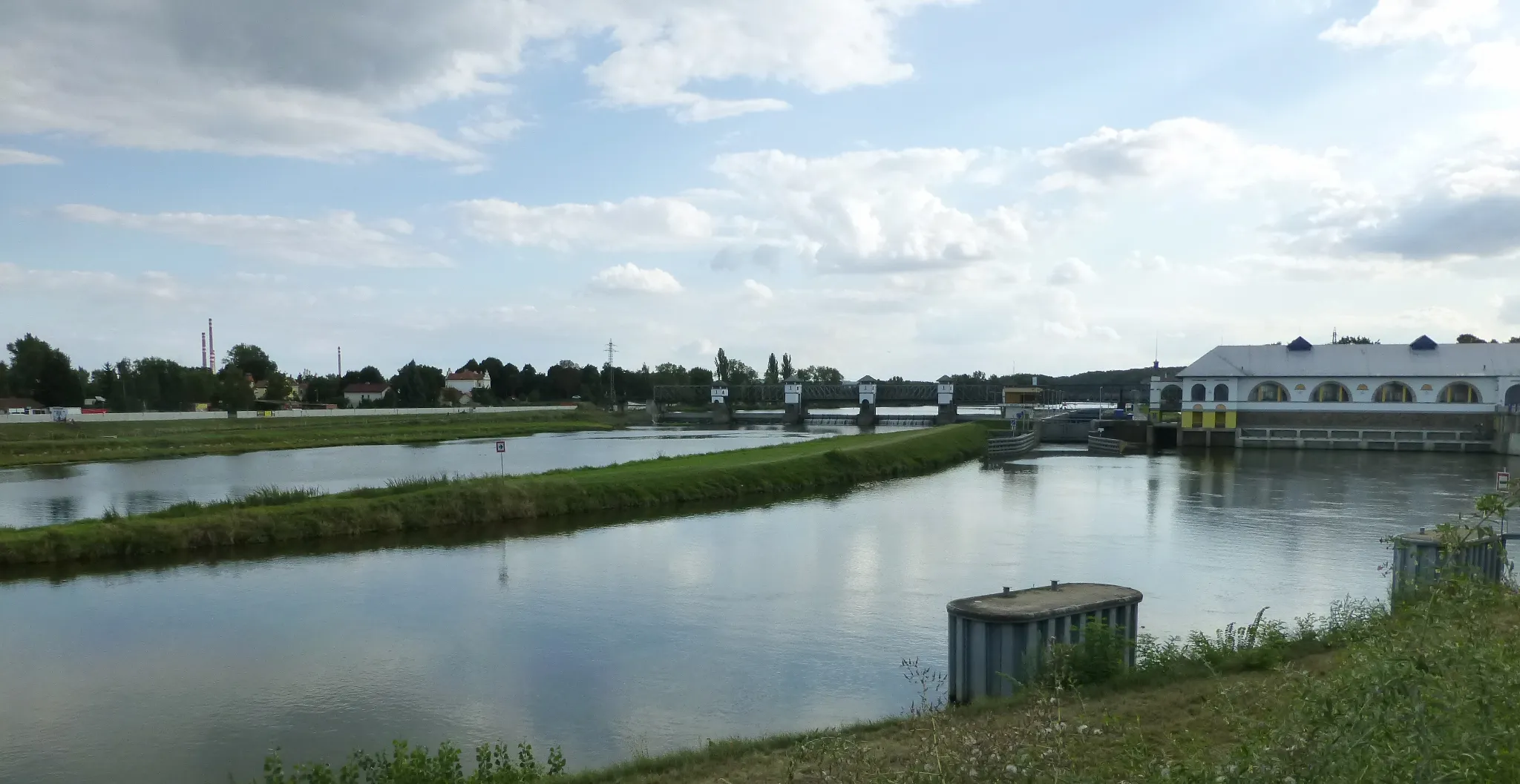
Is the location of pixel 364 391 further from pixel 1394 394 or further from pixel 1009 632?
pixel 1009 632

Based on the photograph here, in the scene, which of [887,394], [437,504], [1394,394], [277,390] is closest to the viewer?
[437,504]

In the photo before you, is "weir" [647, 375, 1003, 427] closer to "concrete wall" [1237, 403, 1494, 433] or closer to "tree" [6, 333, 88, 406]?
"concrete wall" [1237, 403, 1494, 433]

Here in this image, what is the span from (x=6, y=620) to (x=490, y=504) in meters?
11.6

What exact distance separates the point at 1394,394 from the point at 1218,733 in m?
57.7

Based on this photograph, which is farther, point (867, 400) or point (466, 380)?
point (466, 380)

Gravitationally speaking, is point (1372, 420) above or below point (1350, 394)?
below

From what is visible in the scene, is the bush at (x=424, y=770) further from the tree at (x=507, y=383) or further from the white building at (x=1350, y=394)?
the tree at (x=507, y=383)

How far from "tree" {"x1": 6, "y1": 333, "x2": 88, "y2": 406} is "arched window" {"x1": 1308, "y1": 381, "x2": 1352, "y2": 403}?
103m

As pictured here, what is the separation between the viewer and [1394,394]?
5503cm

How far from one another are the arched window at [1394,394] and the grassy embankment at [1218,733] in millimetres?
53512

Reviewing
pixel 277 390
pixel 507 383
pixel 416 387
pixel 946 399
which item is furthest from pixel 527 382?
pixel 946 399

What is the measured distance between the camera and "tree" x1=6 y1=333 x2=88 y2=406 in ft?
291

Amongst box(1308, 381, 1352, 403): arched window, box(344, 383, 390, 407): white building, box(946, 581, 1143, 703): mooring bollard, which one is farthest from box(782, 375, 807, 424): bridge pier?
box(946, 581, 1143, 703): mooring bollard

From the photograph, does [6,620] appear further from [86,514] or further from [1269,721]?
[1269,721]
